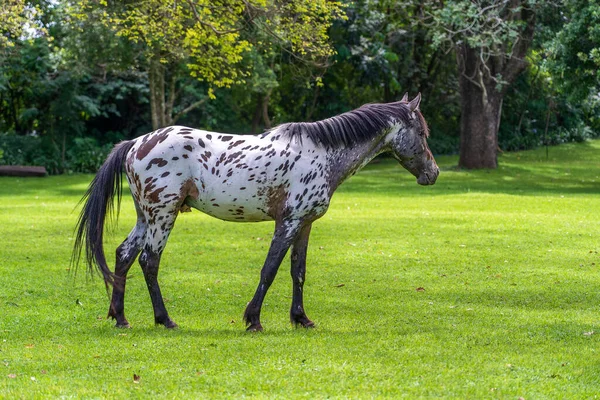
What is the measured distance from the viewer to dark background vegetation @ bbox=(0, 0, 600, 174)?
101ft

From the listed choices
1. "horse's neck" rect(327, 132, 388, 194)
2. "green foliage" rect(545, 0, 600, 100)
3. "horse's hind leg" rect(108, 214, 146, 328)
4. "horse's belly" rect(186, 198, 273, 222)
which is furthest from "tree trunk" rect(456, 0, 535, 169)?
"horse's hind leg" rect(108, 214, 146, 328)

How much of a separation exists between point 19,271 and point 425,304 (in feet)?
21.1

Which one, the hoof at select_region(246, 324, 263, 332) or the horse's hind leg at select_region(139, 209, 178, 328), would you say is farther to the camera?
the horse's hind leg at select_region(139, 209, 178, 328)

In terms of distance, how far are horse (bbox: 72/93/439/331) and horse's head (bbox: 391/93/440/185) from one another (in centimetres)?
24

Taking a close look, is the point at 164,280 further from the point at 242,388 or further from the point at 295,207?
the point at 242,388

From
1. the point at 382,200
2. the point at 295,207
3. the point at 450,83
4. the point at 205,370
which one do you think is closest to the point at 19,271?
the point at 295,207

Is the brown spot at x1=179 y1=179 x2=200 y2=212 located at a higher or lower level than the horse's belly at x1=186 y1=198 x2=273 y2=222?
higher

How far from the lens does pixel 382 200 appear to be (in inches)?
1029

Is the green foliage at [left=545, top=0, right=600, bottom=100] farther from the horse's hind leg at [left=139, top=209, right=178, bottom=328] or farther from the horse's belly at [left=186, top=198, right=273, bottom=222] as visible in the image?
the horse's hind leg at [left=139, top=209, right=178, bottom=328]

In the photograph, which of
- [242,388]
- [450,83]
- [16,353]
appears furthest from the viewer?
[450,83]

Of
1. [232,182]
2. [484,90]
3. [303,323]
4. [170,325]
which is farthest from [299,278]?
[484,90]

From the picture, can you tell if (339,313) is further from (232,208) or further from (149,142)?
(149,142)

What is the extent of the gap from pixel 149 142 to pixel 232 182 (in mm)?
960

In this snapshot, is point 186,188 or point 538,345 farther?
point 186,188
